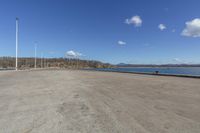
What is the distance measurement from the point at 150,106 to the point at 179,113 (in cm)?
98

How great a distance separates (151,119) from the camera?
4312mm

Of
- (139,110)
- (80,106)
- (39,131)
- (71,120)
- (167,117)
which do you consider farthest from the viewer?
(80,106)

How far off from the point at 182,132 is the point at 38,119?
3.36 m

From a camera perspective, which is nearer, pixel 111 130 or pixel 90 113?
pixel 111 130

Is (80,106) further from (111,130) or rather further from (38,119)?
(111,130)

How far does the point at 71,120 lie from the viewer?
4195 millimetres

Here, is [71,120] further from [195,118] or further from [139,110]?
[195,118]

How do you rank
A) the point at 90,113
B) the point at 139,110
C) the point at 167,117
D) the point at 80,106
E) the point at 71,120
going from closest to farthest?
the point at 71,120
the point at 167,117
the point at 90,113
the point at 139,110
the point at 80,106

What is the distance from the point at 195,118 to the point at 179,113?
501mm

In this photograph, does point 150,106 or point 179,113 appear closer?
point 179,113

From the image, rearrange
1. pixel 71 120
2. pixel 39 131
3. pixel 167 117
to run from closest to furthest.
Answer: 1. pixel 39 131
2. pixel 71 120
3. pixel 167 117

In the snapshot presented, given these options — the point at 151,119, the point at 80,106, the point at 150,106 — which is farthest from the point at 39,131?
the point at 150,106

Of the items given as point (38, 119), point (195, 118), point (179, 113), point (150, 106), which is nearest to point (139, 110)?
point (150, 106)

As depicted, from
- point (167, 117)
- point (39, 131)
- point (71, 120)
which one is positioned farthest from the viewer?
point (167, 117)
